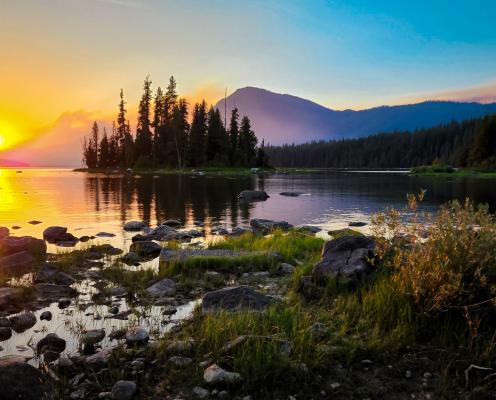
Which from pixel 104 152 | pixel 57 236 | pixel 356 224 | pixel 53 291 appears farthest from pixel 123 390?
pixel 104 152

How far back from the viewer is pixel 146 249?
569 inches

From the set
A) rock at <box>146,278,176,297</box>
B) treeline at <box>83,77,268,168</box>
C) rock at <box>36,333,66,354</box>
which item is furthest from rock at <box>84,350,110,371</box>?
treeline at <box>83,77,268,168</box>

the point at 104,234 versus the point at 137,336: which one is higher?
the point at 137,336

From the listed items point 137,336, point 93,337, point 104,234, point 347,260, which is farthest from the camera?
point 104,234

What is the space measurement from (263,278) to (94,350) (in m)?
5.22

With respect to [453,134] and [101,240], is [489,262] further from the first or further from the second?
[453,134]

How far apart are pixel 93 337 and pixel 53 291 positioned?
11.5 feet

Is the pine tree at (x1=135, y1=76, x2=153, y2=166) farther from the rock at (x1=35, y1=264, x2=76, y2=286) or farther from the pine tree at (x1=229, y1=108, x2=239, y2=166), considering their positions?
the rock at (x1=35, y1=264, x2=76, y2=286)

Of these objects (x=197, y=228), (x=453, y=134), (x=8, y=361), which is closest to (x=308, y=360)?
(x=8, y=361)

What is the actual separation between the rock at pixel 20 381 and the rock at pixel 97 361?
2.09ft

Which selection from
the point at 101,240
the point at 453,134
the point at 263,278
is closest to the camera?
the point at 263,278

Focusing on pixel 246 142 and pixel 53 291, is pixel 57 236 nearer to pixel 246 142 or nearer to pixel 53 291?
pixel 53 291

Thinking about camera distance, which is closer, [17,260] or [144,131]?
[17,260]

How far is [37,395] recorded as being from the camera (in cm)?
472
